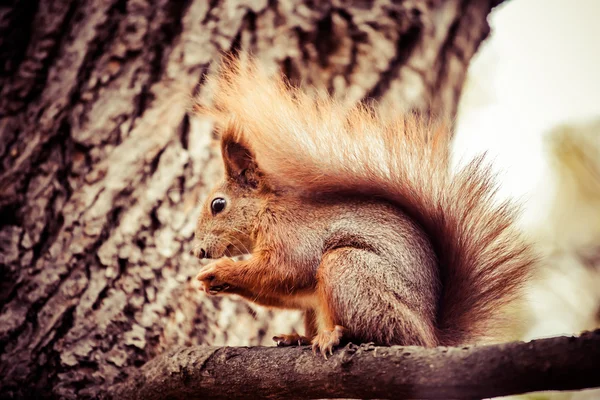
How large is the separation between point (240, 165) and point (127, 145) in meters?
0.43

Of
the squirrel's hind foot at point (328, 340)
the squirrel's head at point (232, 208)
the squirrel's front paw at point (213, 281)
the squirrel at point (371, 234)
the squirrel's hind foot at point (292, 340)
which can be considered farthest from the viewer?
the squirrel's head at point (232, 208)

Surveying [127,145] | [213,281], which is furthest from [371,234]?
[127,145]

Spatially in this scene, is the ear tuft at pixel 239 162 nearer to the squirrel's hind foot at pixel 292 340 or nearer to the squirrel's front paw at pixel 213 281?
the squirrel's front paw at pixel 213 281

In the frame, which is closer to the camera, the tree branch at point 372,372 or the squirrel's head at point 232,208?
the tree branch at point 372,372

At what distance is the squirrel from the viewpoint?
4.86ft

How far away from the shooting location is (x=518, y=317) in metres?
1.74

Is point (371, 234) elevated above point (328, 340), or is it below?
above

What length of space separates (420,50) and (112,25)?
4.17ft

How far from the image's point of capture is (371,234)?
1596 millimetres

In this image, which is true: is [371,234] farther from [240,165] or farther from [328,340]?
[240,165]

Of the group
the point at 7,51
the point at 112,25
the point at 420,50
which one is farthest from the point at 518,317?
the point at 7,51

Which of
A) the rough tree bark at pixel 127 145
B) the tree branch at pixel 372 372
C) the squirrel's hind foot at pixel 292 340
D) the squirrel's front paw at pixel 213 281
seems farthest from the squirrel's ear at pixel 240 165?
the tree branch at pixel 372 372

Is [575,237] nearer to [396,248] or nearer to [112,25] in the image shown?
[396,248]

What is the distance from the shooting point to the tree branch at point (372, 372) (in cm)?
80
